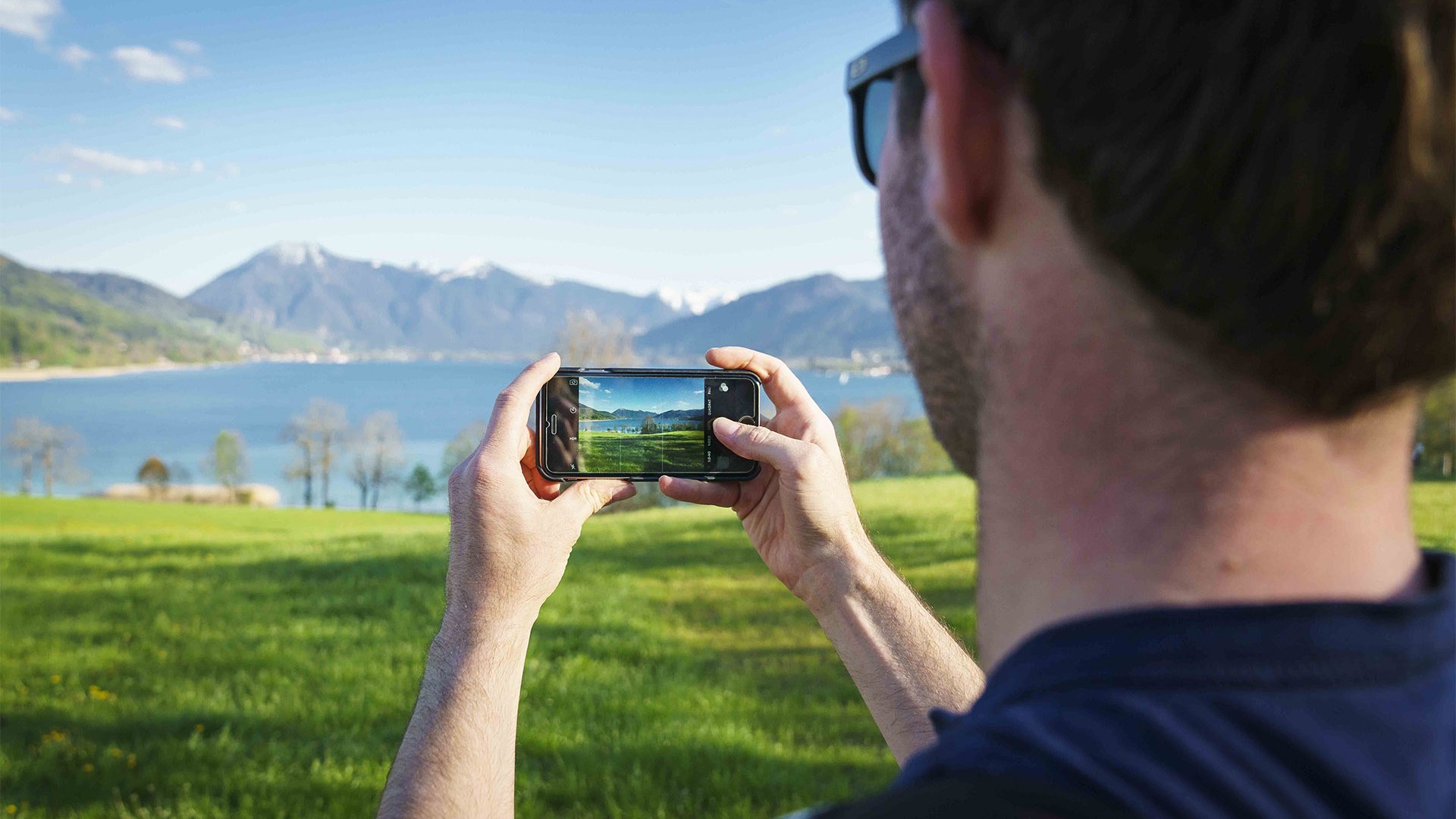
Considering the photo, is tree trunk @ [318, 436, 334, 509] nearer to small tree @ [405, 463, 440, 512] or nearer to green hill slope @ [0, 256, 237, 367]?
small tree @ [405, 463, 440, 512]

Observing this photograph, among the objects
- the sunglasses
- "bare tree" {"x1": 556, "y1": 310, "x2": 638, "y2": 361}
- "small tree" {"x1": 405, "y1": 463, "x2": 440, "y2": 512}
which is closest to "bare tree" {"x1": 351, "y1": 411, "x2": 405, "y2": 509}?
→ "small tree" {"x1": 405, "y1": 463, "x2": 440, "y2": 512}

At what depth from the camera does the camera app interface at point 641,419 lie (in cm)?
234

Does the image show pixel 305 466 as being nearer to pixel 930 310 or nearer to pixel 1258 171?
pixel 930 310

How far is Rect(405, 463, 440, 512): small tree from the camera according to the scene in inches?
2403

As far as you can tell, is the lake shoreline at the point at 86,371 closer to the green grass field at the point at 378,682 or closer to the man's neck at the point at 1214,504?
the green grass field at the point at 378,682

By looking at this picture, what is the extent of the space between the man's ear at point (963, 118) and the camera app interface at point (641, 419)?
5.11ft

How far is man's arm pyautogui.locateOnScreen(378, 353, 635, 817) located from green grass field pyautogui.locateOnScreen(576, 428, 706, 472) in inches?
4.9

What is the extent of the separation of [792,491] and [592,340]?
29977 millimetres

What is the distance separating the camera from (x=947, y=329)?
88cm

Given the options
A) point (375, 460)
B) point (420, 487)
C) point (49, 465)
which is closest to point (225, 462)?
point (49, 465)

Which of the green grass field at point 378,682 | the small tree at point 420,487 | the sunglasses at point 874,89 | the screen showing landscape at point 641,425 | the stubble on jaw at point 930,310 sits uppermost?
the sunglasses at point 874,89

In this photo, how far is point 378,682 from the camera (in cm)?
507

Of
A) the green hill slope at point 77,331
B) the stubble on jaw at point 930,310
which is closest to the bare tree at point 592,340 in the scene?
the stubble on jaw at point 930,310

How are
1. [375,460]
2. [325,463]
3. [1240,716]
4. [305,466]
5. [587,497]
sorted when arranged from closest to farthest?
[1240,716] → [587,497] → [305,466] → [325,463] → [375,460]
